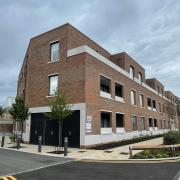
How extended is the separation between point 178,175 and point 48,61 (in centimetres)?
1840

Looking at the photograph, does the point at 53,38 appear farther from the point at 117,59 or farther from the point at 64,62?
the point at 117,59

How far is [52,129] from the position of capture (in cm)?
2258

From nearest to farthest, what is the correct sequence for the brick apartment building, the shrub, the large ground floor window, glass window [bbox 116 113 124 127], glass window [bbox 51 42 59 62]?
the shrub
the brick apartment building
glass window [bbox 51 42 59 62]
the large ground floor window
glass window [bbox 116 113 124 127]

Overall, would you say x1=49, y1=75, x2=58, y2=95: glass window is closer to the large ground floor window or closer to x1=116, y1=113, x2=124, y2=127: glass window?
the large ground floor window

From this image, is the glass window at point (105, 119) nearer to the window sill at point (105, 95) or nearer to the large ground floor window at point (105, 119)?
the large ground floor window at point (105, 119)

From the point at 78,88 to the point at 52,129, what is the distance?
4.97 metres

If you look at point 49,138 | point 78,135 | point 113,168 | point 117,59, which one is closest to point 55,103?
point 78,135

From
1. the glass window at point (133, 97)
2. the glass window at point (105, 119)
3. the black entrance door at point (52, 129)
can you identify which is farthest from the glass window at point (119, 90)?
the black entrance door at point (52, 129)

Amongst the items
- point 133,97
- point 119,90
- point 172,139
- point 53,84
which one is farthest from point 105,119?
point 172,139

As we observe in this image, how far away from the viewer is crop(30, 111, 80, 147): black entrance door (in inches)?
805

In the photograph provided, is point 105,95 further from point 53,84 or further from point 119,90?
point 119,90

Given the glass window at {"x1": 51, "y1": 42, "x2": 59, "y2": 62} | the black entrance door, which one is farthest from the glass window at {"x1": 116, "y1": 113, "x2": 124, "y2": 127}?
→ the glass window at {"x1": 51, "y1": 42, "x2": 59, "y2": 62}

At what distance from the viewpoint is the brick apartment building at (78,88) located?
68.0 ft

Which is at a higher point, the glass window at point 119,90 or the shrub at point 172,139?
the glass window at point 119,90
